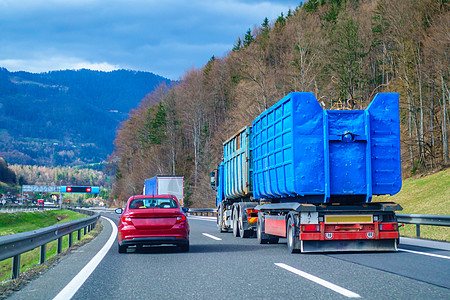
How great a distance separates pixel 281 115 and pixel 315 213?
2.60 m

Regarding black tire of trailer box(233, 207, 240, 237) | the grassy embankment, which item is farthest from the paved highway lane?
the grassy embankment

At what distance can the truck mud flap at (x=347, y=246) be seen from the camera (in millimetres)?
11008

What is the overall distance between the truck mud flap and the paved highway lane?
0.15 m

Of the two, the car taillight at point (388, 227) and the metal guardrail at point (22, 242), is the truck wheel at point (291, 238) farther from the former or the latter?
the metal guardrail at point (22, 242)

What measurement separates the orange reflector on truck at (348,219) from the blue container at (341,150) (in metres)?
0.41

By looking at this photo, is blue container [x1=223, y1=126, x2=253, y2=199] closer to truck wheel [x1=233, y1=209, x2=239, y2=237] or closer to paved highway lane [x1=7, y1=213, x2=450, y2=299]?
truck wheel [x1=233, y1=209, x2=239, y2=237]

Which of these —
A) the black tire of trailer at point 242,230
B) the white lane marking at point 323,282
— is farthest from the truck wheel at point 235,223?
the white lane marking at point 323,282

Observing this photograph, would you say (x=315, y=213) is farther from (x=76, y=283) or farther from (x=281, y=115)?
(x=76, y=283)

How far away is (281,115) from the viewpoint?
1217cm

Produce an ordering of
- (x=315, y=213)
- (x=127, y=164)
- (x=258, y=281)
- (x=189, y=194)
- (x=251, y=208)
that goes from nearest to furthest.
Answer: (x=258, y=281) → (x=315, y=213) → (x=251, y=208) → (x=189, y=194) → (x=127, y=164)

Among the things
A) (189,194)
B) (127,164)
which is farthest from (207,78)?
(127,164)

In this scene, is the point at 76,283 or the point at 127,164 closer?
the point at 76,283

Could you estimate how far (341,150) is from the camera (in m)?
11.2

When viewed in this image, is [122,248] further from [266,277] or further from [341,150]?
[341,150]
